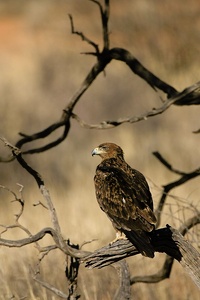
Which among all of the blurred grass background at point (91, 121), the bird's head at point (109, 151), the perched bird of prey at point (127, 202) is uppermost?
the blurred grass background at point (91, 121)

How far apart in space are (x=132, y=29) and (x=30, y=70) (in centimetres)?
511

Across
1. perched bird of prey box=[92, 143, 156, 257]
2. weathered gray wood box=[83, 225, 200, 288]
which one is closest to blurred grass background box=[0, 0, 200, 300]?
perched bird of prey box=[92, 143, 156, 257]

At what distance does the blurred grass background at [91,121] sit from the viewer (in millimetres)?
9117

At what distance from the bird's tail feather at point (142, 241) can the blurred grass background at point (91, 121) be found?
1.34 m

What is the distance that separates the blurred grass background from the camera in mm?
9117

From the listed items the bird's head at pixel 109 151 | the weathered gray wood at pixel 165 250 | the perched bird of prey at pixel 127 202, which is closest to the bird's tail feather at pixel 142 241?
the perched bird of prey at pixel 127 202

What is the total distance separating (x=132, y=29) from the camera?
14.6 metres

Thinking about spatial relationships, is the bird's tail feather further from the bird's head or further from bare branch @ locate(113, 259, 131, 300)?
the bird's head

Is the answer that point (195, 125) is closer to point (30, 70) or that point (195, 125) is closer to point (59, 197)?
point (59, 197)

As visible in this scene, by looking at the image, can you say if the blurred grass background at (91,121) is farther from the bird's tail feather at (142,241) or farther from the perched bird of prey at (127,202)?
the bird's tail feather at (142,241)

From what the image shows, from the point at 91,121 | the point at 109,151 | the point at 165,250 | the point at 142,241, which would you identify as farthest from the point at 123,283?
the point at 91,121

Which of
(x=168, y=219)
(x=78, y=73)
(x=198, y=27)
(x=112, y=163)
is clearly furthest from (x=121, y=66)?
(x=112, y=163)

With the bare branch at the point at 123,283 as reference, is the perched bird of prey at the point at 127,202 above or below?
above

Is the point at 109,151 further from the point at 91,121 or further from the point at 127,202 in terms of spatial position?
the point at 91,121
